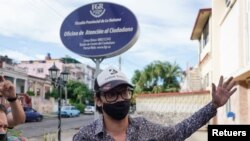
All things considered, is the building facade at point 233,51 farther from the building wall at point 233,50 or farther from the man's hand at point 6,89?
the man's hand at point 6,89

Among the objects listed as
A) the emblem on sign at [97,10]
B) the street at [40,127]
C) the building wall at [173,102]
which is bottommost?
the street at [40,127]

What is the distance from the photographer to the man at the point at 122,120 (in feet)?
8.64

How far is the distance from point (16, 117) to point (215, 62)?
595 inches

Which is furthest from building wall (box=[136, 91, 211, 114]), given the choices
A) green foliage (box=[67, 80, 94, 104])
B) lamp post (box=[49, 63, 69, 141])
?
green foliage (box=[67, 80, 94, 104])

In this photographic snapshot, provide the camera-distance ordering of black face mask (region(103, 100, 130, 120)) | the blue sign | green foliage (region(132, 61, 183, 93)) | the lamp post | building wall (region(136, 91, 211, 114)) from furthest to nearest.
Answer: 1. green foliage (region(132, 61, 183, 93))
2. building wall (region(136, 91, 211, 114))
3. the lamp post
4. the blue sign
5. black face mask (region(103, 100, 130, 120))

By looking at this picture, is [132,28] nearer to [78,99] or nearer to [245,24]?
[245,24]

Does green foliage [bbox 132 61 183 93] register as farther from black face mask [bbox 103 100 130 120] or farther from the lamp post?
black face mask [bbox 103 100 130 120]

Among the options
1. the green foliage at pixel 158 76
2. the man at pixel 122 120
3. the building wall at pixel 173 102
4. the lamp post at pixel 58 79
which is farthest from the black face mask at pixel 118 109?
the green foliage at pixel 158 76

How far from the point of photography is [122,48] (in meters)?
7.73

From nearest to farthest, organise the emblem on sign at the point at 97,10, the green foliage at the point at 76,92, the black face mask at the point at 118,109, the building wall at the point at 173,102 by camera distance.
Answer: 1. the black face mask at the point at 118,109
2. the emblem on sign at the point at 97,10
3. the building wall at the point at 173,102
4. the green foliage at the point at 76,92

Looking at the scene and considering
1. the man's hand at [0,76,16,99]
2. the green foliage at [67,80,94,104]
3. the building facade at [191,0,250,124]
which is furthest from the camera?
the green foliage at [67,80,94,104]

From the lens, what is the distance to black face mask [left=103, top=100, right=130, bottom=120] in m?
2.60

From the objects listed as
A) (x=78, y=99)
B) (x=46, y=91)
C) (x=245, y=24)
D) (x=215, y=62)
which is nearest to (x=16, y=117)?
(x=245, y=24)

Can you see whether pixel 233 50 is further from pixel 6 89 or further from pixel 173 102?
pixel 6 89
